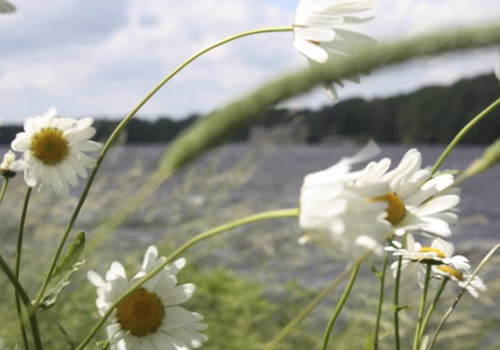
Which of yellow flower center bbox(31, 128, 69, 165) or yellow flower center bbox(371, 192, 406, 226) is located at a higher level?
yellow flower center bbox(31, 128, 69, 165)

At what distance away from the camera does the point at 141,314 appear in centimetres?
71

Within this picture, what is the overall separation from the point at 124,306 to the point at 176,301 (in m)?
0.05

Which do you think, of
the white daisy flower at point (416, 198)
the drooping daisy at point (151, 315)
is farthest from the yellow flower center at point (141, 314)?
the white daisy flower at point (416, 198)

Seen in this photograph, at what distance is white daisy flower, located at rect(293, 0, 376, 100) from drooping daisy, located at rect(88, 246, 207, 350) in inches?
8.7

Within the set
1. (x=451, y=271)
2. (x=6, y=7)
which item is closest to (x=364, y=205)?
(x=6, y=7)

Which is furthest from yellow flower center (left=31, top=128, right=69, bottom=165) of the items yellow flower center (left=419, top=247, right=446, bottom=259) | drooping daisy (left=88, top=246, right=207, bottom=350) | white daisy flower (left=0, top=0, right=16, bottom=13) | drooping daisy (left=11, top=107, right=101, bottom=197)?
yellow flower center (left=419, top=247, right=446, bottom=259)

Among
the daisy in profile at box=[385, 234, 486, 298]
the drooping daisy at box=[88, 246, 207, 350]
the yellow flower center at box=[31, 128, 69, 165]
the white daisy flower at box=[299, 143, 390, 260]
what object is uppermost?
the yellow flower center at box=[31, 128, 69, 165]

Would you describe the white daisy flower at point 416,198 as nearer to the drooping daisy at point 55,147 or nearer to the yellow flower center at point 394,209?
the yellow flower center at point 394,209

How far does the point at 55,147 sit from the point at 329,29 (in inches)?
13.2

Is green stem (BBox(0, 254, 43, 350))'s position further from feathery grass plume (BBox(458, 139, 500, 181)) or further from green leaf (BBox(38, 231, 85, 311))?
feathery grass plume (BBox(458, 139, 500, 181))

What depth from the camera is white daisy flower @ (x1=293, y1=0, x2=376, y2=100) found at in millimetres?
601

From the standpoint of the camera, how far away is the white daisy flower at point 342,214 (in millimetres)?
435

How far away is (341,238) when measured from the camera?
0.43 meters

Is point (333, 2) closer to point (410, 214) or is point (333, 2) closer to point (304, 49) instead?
point (304, 49)
